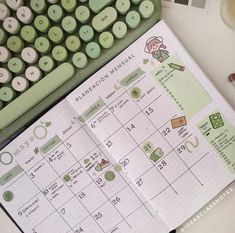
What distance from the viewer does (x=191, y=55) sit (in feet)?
2.45

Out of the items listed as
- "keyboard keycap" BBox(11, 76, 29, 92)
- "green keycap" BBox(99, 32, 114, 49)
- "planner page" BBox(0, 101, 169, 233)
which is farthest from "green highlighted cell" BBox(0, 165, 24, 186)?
"green keycap" BBox(99, 32, 114, 49)

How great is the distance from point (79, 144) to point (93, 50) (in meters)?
0.14

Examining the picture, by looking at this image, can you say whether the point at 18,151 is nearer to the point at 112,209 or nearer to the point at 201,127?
the point at 112,209

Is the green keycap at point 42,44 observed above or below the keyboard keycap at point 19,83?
above

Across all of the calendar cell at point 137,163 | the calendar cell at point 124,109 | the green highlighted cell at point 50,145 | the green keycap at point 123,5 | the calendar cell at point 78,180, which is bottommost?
the calendar cell at point 137,163

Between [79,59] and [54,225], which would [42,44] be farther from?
[54,225]

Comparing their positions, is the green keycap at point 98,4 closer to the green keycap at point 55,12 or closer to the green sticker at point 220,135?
the green keycap at point 55,12

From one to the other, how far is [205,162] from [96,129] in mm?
164

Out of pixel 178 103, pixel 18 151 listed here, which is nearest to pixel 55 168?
pixel 18 151

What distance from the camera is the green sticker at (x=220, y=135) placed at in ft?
2.41

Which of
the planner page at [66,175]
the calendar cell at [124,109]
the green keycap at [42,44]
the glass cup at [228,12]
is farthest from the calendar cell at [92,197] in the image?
the glass cup at [228,12]

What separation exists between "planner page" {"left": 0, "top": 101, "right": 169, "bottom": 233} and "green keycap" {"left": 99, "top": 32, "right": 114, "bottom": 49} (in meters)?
0.10

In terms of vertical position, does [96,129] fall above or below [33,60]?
below

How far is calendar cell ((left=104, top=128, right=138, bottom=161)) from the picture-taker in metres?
0.73
